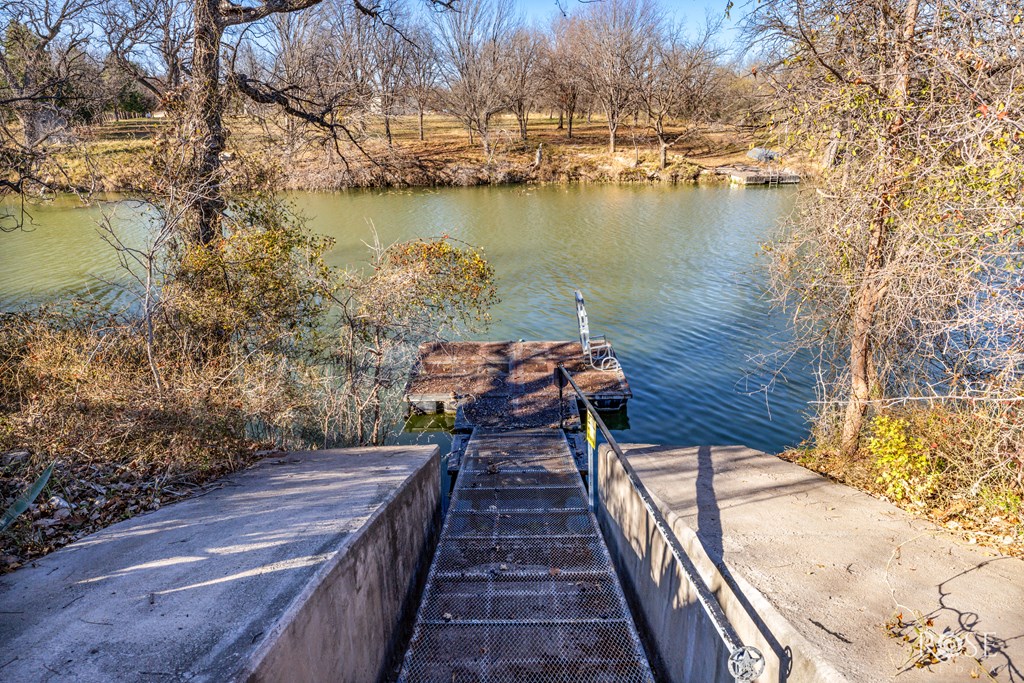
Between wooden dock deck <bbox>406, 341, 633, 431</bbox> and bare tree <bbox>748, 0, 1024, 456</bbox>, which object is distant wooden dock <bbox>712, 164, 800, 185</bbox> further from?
bare tree <bbox>748, 0, 1024, 456</bbox>

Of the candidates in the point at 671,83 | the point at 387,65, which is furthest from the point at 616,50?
the point at 387,65

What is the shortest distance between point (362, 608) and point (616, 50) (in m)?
48.3

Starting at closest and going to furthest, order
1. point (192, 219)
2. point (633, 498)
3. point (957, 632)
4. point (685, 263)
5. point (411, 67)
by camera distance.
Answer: point (957, 632), point (633, 498), point (192, 219), point (685, 263), point (411, 67)

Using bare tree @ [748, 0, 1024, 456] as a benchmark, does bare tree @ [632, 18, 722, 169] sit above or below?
above

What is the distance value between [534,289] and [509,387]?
769 centimetres

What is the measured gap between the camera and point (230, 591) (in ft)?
13.1

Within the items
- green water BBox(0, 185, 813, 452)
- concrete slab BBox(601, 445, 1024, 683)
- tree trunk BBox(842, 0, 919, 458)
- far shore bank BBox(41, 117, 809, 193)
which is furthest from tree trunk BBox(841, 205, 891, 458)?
far shore bank BBox(41, 117, 809, 193)

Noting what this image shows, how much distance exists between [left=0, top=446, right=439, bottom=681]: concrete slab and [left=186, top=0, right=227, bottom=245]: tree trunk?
19.7 ft

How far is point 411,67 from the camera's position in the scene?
51.8 m

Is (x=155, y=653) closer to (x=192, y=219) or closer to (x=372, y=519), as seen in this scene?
(x=372, y=519)

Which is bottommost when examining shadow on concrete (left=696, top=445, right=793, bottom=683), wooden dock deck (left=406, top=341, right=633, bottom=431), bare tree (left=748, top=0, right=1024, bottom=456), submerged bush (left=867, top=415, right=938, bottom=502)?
wooden dock deck (left=406, top=341, right=633, bottom=431)

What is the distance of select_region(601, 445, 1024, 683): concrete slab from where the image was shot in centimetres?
366

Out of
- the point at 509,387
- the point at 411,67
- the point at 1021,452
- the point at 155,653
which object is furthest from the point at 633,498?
the point at 411,67

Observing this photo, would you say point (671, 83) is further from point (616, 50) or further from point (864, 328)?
point (864, 328)
